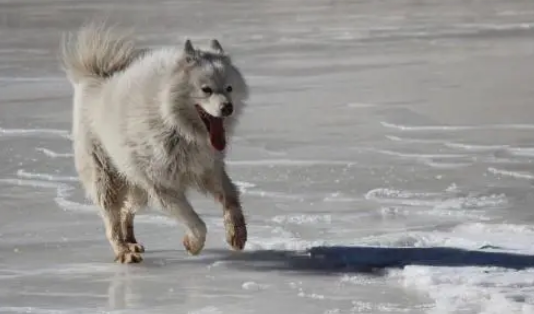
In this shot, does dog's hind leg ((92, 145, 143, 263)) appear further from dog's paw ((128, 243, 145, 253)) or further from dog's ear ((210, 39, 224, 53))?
dog's ear ((210, 39, 224, 53))

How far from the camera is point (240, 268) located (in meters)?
5.99

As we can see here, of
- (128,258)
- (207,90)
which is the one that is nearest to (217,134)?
(207,90)

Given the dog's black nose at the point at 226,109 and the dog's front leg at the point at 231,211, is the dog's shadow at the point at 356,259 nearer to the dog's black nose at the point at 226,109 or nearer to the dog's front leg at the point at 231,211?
the dog's front leg at the point at 231,211

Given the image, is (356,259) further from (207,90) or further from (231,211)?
(207,90)

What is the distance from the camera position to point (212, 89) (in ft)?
19.4

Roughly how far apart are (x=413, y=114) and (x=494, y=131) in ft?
3.51

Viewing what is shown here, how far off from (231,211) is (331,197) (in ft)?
4.71

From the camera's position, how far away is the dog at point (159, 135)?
19.6 ft

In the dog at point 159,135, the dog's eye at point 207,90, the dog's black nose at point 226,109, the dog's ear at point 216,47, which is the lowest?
the dog at point 159,135

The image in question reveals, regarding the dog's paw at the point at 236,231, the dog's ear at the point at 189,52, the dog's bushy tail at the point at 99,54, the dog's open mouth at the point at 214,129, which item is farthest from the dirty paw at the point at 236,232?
the dog's bushy tail at the point at 99,54

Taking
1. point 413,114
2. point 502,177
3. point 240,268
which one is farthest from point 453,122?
point 240,268

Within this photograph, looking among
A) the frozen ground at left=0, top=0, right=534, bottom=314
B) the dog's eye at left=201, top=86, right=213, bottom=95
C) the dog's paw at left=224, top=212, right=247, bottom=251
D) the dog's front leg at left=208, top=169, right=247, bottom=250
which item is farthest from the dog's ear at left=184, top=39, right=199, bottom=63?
the frozen ground at left=0, top=0, right=534, bottom=314

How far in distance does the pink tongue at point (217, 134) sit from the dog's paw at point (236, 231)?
39cm

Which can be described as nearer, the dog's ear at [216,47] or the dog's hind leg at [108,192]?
the dog's ear at [216,47]
